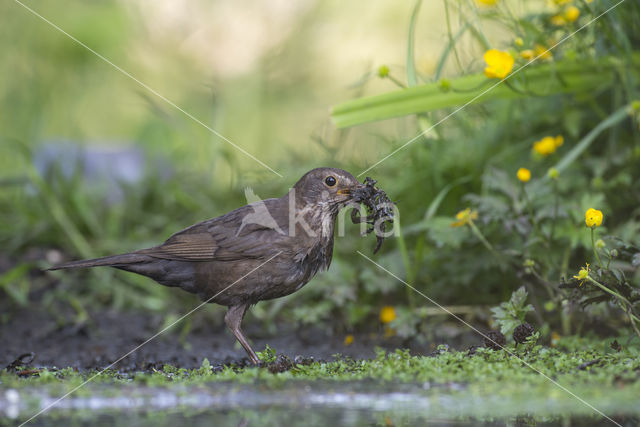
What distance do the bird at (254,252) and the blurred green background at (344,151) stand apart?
1.58 feet

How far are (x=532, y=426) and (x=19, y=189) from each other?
177 inches

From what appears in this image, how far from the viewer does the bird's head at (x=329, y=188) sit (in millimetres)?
2926

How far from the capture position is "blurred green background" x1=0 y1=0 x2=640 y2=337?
3.33m

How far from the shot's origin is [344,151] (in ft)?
15.2

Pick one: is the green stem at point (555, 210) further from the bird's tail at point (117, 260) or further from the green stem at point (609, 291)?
the bird's tail at point (117, 260)

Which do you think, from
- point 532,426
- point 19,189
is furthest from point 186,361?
point 19,189

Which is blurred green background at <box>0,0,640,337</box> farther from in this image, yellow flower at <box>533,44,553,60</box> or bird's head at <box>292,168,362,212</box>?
bird's head at <box>292,168,362,212</box>

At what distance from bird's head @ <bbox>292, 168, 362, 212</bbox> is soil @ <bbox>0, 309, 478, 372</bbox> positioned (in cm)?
74

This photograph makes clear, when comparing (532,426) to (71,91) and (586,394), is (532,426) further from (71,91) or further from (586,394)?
(71,91)

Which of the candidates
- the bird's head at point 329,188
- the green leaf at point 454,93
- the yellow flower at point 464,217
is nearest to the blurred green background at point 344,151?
the green leaf at point 454,93

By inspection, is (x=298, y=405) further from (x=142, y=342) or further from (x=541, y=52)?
(x=541, y=52)

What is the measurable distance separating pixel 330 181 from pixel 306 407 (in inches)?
46.1

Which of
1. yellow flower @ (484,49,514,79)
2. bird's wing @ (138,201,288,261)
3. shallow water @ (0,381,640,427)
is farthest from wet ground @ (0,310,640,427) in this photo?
yellow flower @ (484,49,514,79)

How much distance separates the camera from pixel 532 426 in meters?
1.92
